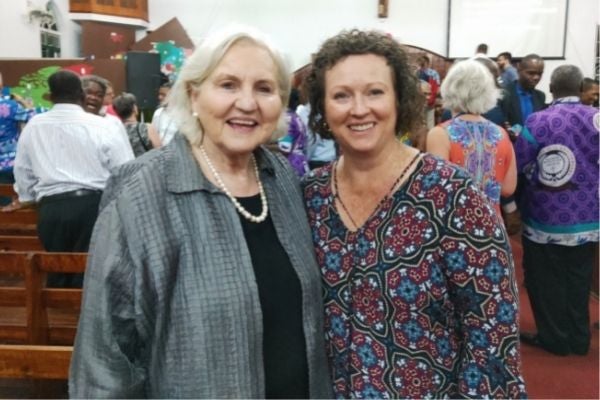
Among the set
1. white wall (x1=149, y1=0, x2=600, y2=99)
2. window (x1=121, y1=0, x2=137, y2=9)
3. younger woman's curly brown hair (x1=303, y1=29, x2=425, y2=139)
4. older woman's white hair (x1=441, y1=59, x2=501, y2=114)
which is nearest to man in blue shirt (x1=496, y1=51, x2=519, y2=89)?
older woman's white hair (x1=441, y1=59, x2=501, y2=114)

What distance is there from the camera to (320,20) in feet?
36.8

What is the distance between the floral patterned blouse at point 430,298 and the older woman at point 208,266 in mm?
92

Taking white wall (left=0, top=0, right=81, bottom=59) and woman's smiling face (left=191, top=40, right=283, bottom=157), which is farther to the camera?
white wall (left=0, top=0, right=81, bottom=59)

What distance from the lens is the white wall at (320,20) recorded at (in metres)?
10.5

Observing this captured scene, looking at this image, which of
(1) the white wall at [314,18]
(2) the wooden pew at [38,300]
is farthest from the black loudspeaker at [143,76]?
(2) the wooden pew at [38,300]

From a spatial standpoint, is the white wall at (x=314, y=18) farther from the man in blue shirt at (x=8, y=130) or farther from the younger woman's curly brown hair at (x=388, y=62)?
the younger woman's curly brown hair at (x=388, y=62)

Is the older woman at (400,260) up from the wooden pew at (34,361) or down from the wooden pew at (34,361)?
up

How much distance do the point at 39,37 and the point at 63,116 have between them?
7.07 meters

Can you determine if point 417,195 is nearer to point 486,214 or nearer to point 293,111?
point 486,214

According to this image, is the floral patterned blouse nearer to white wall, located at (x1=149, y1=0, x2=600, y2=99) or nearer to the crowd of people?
the crowd of people

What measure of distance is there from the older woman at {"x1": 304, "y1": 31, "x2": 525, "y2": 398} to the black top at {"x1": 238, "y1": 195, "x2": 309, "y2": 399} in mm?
118

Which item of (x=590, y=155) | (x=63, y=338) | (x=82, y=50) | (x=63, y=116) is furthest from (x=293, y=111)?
(x=82, y=50)

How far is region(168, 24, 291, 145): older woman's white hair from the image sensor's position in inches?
51.1

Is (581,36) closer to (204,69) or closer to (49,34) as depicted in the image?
(49,34)
